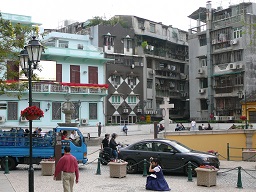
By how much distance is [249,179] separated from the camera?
52.2 ft

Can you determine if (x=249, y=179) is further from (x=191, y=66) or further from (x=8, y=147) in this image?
(x=191, y=66)

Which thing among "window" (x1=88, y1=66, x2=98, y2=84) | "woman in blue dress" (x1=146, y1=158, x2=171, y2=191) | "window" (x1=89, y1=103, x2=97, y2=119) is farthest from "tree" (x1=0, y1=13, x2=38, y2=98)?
"window" (x1=88, y1=66, x2=98, y2=84)

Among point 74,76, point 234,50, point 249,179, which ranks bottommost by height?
point 249,179

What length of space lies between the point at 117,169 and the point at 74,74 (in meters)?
31.9

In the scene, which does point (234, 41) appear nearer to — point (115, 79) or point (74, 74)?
point (115, 79)

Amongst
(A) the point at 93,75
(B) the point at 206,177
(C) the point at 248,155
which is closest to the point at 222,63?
(A) the point at 93,75

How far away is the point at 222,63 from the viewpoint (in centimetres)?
5262

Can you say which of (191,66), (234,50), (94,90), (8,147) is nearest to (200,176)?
(8,147)

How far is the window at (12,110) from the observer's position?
139ft

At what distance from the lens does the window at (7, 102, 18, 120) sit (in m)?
42.5

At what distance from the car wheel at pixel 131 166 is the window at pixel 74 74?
1187 inches

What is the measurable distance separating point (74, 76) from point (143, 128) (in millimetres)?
10068

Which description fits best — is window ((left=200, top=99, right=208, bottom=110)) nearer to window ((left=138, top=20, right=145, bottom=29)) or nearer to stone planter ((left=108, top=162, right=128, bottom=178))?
window ((left=138, top=20, right=145, bottom=29))

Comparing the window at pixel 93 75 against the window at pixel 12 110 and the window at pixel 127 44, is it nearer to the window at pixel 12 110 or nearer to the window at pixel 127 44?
the window at pixel 127 44
